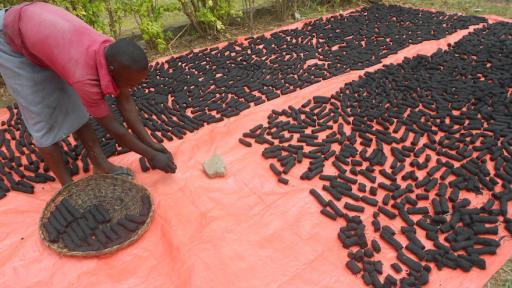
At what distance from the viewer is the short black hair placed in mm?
2779

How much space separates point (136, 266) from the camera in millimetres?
3086

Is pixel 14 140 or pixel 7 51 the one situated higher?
pixel 7 51

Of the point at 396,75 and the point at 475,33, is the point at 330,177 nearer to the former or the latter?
the point at 396,75

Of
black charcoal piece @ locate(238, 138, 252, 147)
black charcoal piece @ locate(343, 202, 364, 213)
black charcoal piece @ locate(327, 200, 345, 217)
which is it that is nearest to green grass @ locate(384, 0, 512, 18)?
black charcoal piece @ locate(238, 138, 252, 147)

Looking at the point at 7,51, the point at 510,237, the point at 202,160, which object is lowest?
the point at 510,237

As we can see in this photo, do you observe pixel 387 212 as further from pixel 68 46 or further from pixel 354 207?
pixel 68 46

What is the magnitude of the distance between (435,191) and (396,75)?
8.25 ft

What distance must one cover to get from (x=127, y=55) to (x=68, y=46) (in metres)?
0.48

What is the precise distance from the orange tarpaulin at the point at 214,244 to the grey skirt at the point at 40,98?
0.75 meters

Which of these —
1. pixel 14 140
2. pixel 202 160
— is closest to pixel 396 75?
pixel 202 160

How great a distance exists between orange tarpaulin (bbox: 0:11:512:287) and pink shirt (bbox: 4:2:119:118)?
1204 mm

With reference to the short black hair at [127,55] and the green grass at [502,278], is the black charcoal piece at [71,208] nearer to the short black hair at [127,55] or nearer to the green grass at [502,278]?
the short black hair at [127,55]

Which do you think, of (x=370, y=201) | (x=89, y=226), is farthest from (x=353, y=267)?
(x=89, y=226)

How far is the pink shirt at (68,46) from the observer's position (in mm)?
2850
